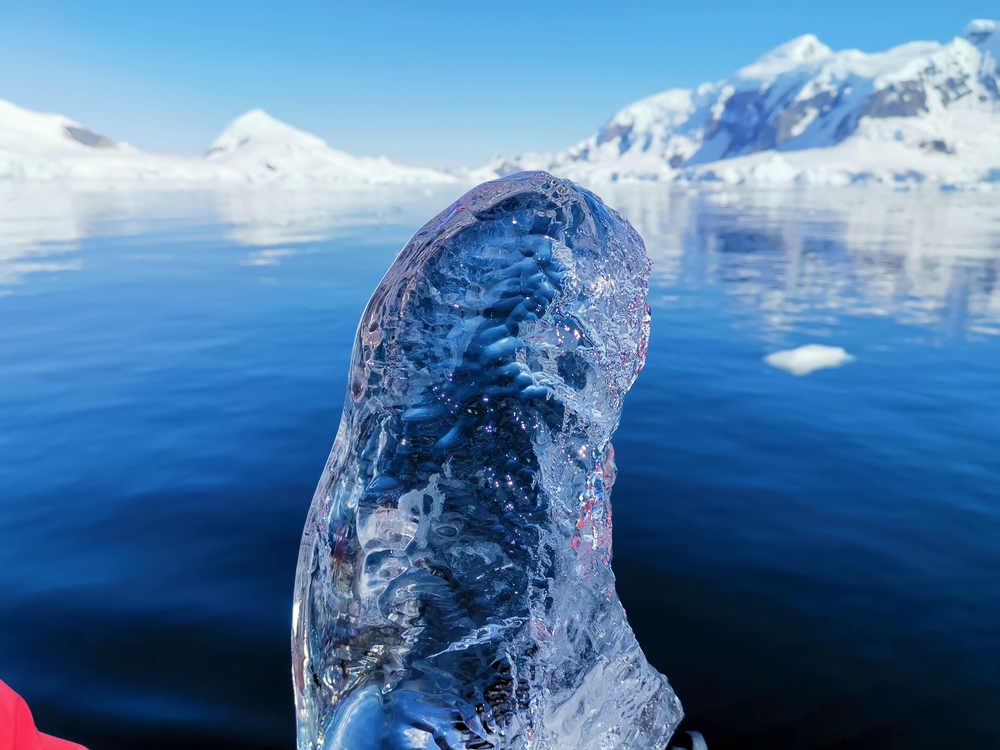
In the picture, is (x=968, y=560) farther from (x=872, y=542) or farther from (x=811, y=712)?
(x=811, y=712)

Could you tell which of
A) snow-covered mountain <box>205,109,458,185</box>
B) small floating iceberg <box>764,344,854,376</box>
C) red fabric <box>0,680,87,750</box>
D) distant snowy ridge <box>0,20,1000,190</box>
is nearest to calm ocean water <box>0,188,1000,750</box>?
small floating iceberg <box>764,344,854,376</box>

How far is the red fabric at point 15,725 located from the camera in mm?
1313

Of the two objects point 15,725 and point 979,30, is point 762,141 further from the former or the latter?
point 15,725

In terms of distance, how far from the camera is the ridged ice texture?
1581mm

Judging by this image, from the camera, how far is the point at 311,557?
5.37 ft

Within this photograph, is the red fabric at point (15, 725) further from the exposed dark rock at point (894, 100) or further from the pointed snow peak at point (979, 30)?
the pointed snow peak at point (979, 30)

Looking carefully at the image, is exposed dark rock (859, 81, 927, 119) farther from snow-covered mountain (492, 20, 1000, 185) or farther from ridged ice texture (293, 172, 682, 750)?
ridged ice texture (293, 172, 682, 750)

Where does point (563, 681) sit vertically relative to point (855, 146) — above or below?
below

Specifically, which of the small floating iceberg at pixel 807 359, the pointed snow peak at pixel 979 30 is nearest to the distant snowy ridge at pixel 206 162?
the small floating iceberg at pixel 807 359

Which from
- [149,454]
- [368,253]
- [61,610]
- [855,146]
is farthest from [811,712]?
[855,146]

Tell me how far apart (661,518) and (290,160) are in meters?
153

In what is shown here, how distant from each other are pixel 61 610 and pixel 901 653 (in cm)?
332

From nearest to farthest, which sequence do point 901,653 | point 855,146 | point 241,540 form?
point 901,653 < point 241,540 < point 855,146

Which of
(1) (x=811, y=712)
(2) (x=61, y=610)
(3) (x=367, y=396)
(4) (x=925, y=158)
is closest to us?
(3) (x=367, y=396)
